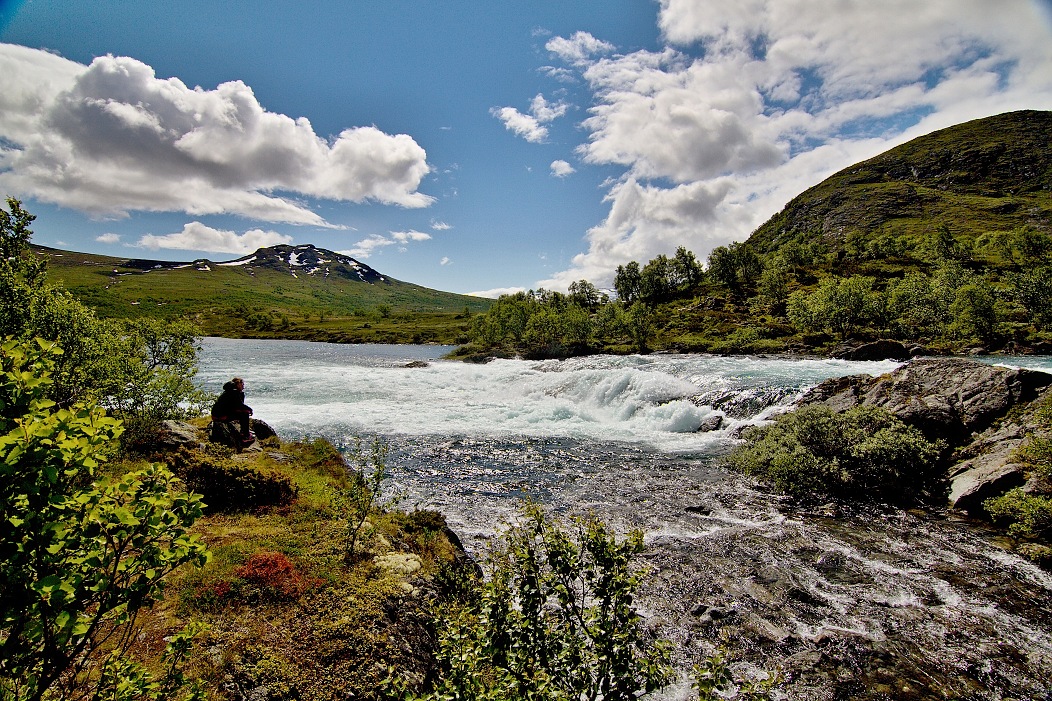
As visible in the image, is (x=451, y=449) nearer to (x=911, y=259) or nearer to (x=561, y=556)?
(x=561, y=556)

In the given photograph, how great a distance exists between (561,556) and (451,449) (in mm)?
23801

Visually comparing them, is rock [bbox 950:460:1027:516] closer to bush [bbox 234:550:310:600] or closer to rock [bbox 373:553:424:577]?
rock [bbox 373:553:424:577]

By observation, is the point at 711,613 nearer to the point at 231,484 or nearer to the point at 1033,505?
the point at 1033,505

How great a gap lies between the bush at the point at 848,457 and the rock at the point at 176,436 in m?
25.9

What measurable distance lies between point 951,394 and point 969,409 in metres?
1.39

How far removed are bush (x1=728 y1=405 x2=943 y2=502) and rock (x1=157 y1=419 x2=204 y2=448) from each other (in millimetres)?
25878

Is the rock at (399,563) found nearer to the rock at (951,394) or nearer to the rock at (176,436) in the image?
the rock at (176,436)

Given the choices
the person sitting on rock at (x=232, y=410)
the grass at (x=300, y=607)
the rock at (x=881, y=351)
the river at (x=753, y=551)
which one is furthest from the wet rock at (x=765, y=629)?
the rock at (x=881, y=351)

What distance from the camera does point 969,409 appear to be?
22531mm

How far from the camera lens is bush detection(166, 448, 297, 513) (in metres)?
14.3

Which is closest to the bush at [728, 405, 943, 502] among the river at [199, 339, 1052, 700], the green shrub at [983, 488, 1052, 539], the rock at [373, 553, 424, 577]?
the river at [199, 339, 1052, 700]

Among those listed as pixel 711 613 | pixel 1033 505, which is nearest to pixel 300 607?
pixel 711 613

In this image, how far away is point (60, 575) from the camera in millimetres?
3520

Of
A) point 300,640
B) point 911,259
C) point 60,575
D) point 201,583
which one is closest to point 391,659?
point 300,640
